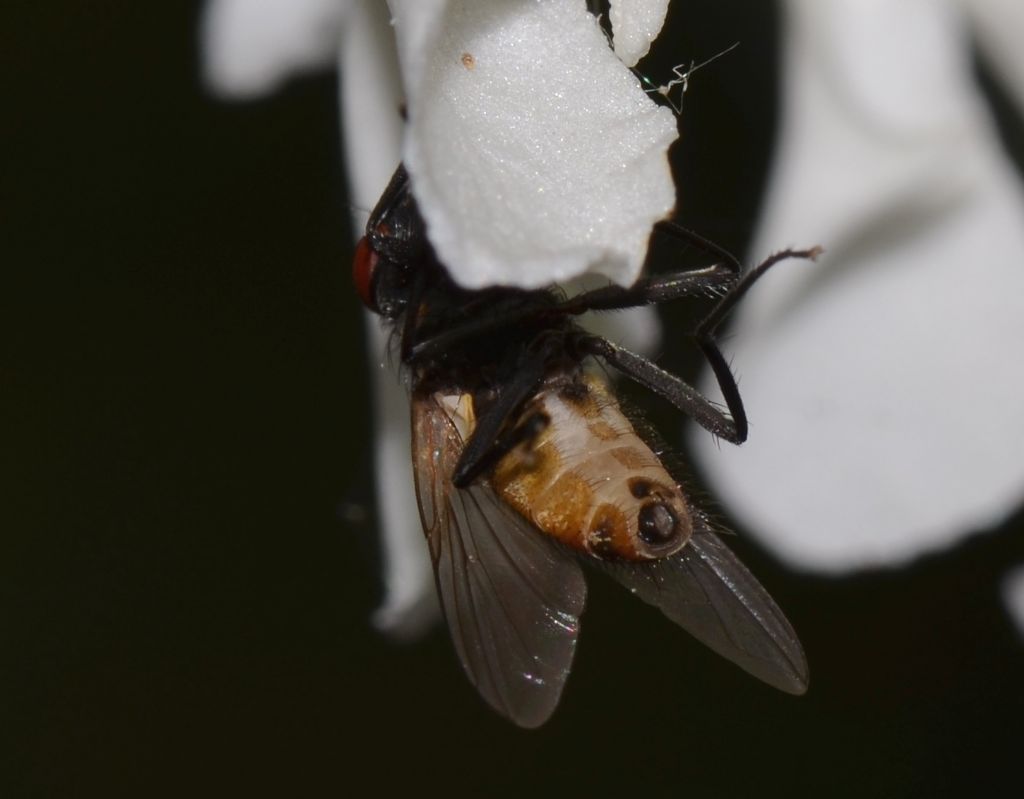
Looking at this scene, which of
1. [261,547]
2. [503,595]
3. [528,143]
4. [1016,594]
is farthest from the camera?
[261,547]

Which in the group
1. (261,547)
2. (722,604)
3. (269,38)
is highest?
(269,38)

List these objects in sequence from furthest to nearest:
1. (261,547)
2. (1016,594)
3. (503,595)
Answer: (261,547)
(1016,594)
(503,595)

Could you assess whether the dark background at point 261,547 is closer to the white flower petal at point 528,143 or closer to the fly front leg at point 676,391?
the fly front leg at point 676,391

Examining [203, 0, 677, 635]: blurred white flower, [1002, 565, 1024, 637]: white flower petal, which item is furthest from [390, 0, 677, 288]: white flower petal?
[1002, 565, 1024, 637]: white flower petal

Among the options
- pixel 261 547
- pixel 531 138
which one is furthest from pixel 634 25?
pixel 261 547

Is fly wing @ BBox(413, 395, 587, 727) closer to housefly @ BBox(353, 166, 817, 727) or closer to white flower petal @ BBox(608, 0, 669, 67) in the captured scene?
housefly @ BBox(353, 166, 817, 727)

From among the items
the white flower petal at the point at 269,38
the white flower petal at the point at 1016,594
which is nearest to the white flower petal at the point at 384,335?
the white flower petal at the point at 269,38

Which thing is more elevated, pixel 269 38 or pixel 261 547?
pixel 269 38

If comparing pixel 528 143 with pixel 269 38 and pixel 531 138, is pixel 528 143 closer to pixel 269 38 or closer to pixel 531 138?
pixel 531 138
